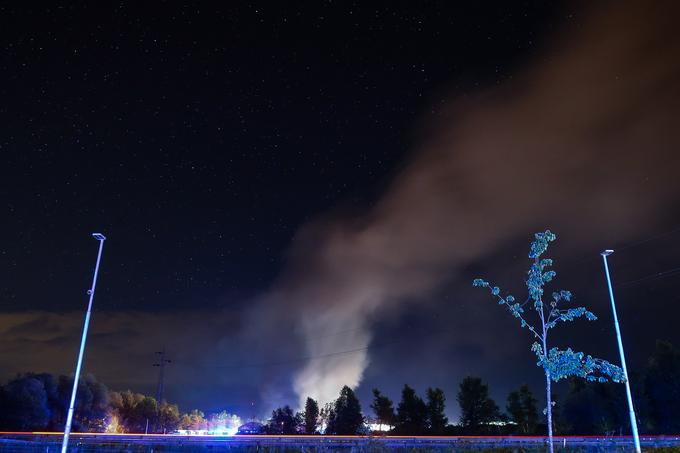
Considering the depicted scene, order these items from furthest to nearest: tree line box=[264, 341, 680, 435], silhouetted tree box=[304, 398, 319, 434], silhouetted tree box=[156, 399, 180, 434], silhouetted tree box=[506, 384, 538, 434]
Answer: silhouetted tree box=[156, 399, 180, 434], silhouetted tree box=[304, 398, 319, 434], silhouetted tree box=[506, 384, 538, 434], tree line box=[264, 341, 680, 435]

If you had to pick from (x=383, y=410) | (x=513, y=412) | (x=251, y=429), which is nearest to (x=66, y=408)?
(x=251, y=429)

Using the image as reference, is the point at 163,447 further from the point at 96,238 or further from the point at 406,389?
the point at 406,389

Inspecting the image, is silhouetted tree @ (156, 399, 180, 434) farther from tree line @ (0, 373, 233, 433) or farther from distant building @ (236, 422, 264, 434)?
distant building @ (236, 422, 264, 434)

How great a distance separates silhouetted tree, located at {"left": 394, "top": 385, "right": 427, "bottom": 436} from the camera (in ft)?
313

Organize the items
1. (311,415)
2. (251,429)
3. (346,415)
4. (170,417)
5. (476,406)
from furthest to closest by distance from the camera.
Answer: (170,417), (311,415), (251,429), (346,415), (476,406)

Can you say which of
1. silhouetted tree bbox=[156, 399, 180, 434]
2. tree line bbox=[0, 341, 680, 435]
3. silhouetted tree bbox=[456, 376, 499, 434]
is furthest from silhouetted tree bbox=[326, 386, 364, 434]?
silhouetted tree bbox=[156, 399, 180, 434]

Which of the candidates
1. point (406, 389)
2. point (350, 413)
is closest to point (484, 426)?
point (406, 389)

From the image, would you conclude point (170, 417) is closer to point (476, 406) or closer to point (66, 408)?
point (66, 408)

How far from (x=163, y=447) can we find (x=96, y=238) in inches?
769

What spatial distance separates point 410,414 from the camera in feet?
320

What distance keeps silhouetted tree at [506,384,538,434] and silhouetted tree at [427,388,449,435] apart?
1266 cm

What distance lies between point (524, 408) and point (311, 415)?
137 feet

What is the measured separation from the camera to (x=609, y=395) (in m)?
87.1

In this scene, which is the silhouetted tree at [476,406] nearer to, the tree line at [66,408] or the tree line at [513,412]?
the tree line at [513,412]
